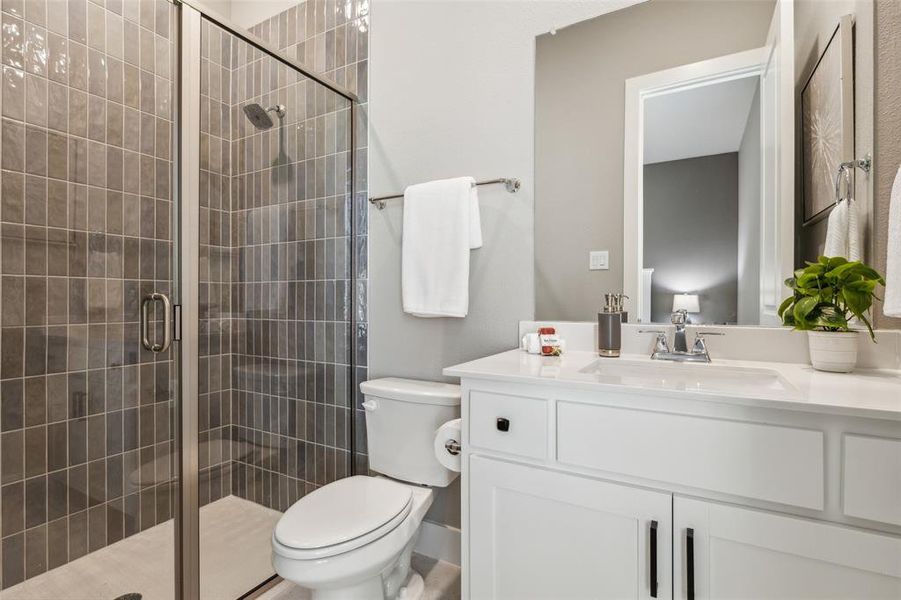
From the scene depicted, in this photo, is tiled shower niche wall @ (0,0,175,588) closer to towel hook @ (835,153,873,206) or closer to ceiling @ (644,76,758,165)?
ceiling @ (644,76,758,165)

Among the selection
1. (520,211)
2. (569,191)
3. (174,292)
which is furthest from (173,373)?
(569,191)

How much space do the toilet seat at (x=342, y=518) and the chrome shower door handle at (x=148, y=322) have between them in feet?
2.12

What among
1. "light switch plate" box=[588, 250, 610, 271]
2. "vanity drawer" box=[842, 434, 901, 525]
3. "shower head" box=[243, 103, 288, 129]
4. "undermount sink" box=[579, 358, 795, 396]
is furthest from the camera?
"shower head" box=[243, 103, 288, 129]

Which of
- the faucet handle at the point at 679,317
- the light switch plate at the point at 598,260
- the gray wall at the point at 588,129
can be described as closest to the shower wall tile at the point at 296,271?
the gray wall at the point at 588,129

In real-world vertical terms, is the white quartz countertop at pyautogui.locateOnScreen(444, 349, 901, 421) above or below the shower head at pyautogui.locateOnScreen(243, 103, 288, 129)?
below

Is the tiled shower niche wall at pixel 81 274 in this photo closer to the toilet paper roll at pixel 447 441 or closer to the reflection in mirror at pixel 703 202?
the toilet paper roll at pixel 447 441

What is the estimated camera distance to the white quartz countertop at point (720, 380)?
28.0 inches

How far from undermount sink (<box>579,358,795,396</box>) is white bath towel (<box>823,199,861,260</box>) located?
1.14 feet

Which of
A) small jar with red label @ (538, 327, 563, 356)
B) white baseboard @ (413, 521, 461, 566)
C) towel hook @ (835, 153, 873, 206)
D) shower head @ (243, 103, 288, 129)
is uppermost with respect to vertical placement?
shower head @ (243, 103, 288, 129)

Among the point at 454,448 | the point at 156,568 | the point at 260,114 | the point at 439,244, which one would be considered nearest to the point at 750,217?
the point at 439,244

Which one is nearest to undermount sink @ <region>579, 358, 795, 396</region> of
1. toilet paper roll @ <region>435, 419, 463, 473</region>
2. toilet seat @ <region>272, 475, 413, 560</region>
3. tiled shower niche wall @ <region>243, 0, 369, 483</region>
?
toilet paper roll @ <region>435, 419, 463, 473</region>

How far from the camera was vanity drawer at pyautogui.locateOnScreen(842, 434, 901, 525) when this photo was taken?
0.66 m

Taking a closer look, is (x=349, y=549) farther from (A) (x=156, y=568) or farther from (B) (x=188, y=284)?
(B) (x=188, y=284)

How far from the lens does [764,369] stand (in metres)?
→ 1.06
